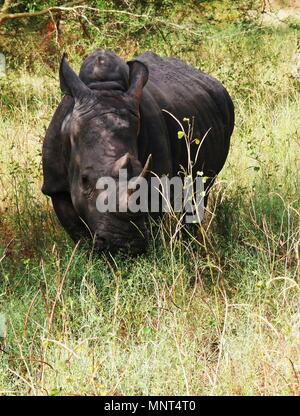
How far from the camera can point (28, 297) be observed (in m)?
6.37

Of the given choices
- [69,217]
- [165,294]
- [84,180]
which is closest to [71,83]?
[84,180]

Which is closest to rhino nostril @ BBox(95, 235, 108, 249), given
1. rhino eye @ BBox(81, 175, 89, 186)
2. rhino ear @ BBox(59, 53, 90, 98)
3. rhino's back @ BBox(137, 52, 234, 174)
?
rhino eye @ BBox(81, 175, 89, 186)

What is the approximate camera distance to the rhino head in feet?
21.6

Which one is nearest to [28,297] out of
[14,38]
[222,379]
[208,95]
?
[222,379]

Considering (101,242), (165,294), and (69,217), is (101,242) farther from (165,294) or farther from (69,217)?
(165,294)

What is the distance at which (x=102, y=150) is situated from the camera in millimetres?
6664

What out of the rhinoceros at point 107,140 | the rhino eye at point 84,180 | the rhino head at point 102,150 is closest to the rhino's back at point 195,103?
the rhinoceros at point 107,140

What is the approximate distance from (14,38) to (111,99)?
5645 mm

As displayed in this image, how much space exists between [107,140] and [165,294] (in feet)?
4.27

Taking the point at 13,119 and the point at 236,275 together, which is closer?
Answer: the point at 236,275

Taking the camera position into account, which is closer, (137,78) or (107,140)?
(107,140)

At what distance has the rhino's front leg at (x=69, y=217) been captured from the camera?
7230mm

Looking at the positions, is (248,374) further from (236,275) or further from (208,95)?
(208,95)

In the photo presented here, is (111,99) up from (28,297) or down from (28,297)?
up
